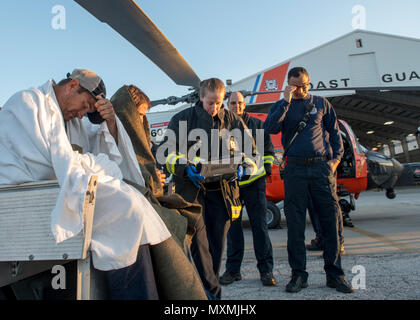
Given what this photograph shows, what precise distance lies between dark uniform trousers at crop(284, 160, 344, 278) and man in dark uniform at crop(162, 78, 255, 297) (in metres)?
0.51

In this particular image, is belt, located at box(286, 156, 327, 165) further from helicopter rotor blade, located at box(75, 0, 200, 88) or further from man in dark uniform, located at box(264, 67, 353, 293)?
helicopter rotor blade, located at box(75, 0, 200, 88)

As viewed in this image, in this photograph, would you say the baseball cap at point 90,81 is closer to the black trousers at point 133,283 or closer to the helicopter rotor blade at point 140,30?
the black trousers at point 133,283

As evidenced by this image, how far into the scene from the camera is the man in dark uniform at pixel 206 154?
2326 mm

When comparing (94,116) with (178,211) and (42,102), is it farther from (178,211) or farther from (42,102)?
(178,211)

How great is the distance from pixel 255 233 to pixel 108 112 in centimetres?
185

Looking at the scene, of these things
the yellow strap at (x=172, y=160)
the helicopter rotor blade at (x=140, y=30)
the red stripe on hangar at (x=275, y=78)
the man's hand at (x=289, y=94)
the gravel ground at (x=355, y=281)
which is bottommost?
the gravel ground at (x=355, y=281)

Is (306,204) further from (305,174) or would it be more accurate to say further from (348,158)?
(348,158)

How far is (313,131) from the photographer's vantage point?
104 inches

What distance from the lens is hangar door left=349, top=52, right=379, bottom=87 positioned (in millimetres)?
13469

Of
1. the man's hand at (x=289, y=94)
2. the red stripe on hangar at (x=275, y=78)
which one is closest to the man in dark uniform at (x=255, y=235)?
the man's hand at (x=289, y=94)

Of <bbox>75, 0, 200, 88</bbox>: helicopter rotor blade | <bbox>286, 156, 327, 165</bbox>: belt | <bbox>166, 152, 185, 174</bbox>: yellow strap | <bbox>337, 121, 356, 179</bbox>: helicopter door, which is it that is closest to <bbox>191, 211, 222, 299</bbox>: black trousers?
<bbox>166, 152, 185, 174</bbox>: yellow strap

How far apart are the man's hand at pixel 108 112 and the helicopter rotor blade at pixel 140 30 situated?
79.4 inches
